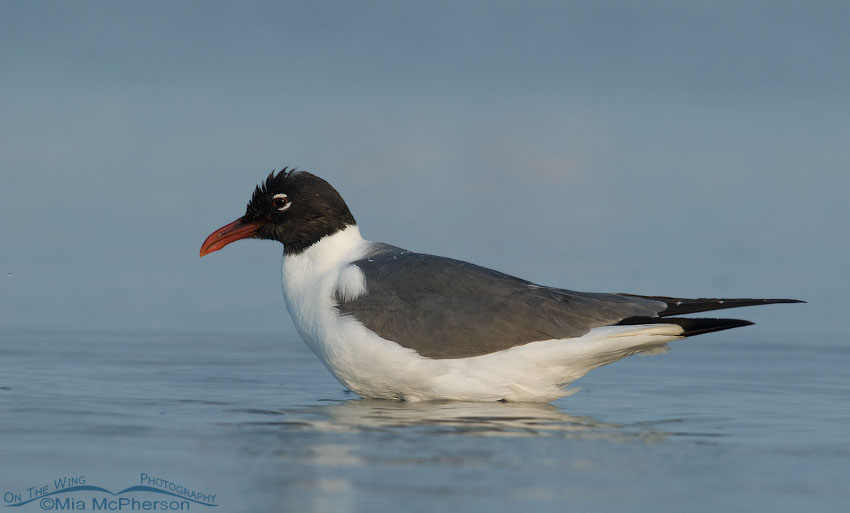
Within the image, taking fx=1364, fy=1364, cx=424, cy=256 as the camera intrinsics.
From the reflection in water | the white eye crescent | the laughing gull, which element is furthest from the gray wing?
the white eye crescent

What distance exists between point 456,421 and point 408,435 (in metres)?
0.55

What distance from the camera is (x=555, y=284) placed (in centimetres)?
1188

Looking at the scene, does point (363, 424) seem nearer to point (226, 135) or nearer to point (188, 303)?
point (188, 303)

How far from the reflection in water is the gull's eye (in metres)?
1.64

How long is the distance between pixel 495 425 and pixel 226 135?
914 centimetres

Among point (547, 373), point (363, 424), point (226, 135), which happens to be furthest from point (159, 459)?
point (226, 135)

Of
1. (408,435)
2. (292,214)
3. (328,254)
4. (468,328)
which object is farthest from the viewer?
(292,214)

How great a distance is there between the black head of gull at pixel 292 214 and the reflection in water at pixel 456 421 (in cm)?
138

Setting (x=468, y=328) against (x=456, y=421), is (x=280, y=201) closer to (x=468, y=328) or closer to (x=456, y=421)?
(x=468, y=328)

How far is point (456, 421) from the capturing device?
770 centimetres

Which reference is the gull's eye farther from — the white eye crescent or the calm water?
the calm water

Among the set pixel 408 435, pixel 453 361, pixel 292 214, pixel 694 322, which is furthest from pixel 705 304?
pixel 292 214

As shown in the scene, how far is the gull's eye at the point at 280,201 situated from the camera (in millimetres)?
9359

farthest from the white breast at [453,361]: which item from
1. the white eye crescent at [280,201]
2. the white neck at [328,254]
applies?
the white eye crescent at [280,201]
